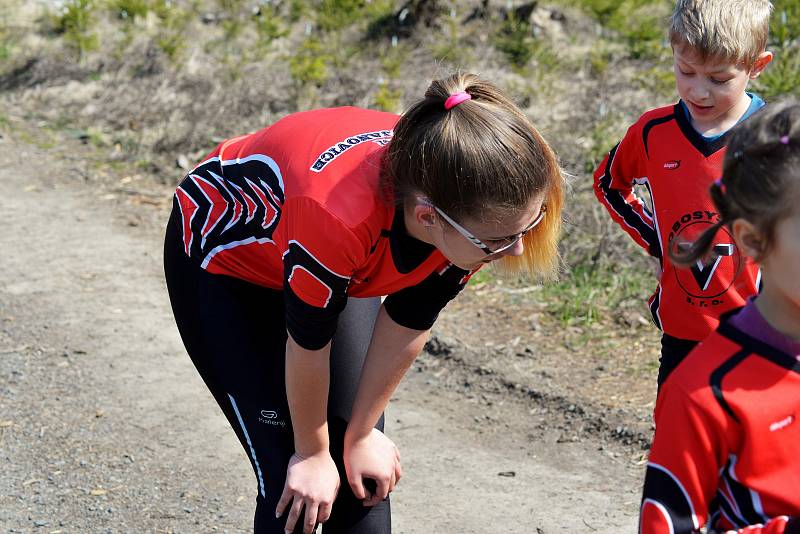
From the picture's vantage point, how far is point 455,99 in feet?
7.40

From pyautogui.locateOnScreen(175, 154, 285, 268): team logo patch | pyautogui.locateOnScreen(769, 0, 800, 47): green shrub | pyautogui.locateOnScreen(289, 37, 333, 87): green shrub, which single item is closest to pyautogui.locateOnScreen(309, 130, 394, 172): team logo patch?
pyautogui.locateOnScreen(175, 154, 285, 268): team logo patch

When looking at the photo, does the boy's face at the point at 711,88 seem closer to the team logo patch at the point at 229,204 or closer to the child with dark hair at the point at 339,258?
the child with dark hair at the point at 339,258

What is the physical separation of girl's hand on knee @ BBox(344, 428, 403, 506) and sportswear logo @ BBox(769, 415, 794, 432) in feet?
3.95

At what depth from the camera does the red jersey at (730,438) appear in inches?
63.8

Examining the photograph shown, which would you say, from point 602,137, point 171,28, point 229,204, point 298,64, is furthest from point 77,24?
point 229,204

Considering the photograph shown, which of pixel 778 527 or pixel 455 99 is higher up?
pixel 455 99

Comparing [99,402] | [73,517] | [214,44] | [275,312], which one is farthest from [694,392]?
[214,44]

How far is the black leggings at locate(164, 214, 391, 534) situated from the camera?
263 cm

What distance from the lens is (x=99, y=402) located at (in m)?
4.71

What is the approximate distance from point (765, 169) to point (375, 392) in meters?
1.26

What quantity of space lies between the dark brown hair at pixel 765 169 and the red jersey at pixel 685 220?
1192 millimetres

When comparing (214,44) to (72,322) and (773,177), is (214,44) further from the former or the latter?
(773,177)

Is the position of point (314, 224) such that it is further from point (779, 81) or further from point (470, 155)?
point (779, 81)

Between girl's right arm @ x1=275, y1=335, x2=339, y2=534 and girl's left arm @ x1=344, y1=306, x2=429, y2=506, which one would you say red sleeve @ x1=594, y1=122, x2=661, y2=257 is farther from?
girl's right arm @ x1=275, y1=335, x2=339, y2=534
